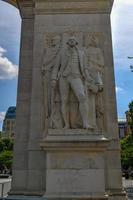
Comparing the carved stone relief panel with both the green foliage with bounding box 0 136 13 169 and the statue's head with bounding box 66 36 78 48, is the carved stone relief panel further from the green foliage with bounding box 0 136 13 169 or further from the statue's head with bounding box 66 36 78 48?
the green foliage with bounding box 0 136 13 169

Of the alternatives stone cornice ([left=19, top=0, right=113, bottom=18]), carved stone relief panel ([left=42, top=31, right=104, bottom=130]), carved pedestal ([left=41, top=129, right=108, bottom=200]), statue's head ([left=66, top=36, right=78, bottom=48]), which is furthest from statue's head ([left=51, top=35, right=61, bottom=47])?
carved pedestal ([left=41, top=129, right=108, bottom=200])

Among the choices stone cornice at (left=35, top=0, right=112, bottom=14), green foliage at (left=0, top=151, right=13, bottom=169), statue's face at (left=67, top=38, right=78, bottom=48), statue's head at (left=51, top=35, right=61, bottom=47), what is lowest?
green foliage at (left=0, top=151, right=13, bottom=169)

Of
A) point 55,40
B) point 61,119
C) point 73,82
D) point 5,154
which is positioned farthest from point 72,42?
point 5,154

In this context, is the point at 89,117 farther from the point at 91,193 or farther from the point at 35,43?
the point at 35,43

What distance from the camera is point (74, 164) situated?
449 inches

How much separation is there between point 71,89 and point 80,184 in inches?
152

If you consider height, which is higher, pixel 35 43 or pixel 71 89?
pixel 35 43

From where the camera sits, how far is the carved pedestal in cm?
1110

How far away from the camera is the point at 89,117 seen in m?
12.2

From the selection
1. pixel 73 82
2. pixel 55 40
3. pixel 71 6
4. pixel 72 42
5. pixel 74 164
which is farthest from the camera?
pixel 71 6

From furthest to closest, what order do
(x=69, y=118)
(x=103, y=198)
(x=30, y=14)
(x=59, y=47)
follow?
(x=30, y=14) → (x=59, y=47) → (x=69, y=118) → (x=103, y=198)

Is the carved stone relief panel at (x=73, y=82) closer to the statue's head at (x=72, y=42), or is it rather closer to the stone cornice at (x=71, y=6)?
the statue's head at (x=72, y=42)

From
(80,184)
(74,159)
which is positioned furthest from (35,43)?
(80,184)

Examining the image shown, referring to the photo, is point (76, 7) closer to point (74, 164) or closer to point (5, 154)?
point (74, 164)
